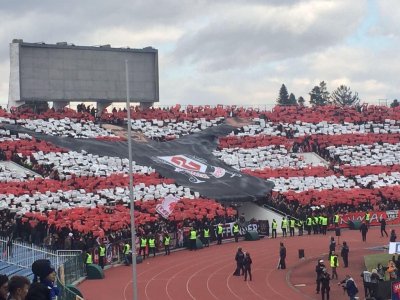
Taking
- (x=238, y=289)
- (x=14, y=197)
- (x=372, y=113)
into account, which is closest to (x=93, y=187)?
(x=14, y=197)

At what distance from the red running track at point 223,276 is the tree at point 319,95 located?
11319cm

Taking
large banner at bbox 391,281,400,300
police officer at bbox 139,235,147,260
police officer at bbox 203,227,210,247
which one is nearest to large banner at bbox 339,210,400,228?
police officer at bbox 203,227,210,247

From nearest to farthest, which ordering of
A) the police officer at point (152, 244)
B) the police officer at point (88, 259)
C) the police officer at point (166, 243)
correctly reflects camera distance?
the police officer at point (88, 259)
the police officer at point (152, 244)
the police officer at point (166, 243)

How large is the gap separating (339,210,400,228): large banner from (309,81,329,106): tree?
104 metres

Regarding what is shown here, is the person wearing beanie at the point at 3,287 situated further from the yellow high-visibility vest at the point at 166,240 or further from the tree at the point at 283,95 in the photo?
the tree at the point at 283,95

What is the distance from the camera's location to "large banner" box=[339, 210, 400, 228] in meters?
48.5

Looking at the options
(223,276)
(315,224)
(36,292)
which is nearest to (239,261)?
(223,276)

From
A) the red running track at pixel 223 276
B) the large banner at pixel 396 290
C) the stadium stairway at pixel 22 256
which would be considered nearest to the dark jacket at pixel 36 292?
the large banner at pixel 396 290

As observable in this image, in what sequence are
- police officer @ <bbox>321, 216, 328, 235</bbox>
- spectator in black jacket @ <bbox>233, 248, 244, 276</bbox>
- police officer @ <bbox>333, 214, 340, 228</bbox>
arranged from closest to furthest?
spectator in black jacket @ <bbox>233, 248, 244, 276</bbox>
police officer @ <bbox>321, 216, 328, 235</bbox>
police officer @ <bbox>333, 214, 340, 228</bbox>

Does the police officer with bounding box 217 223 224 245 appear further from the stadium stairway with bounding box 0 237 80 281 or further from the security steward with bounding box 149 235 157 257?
the stadium stairway with bounding box 0 237 80 281

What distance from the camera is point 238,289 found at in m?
28.9

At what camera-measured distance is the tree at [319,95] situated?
15362 cm

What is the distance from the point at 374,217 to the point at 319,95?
10678 centimetres

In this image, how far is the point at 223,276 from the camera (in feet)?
105
